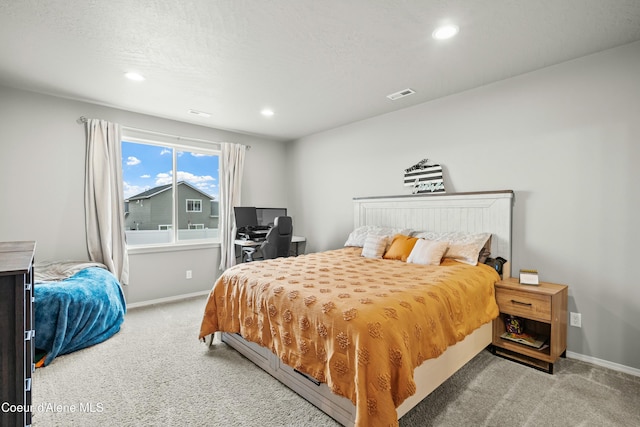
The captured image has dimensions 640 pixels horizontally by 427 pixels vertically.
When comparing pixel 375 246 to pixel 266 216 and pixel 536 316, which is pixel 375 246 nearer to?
pixel 536 316

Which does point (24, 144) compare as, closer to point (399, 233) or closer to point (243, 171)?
point (243, 171)

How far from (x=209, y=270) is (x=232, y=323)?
2.33 metres

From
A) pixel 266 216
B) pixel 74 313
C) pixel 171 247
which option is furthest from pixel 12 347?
pixel 266 216

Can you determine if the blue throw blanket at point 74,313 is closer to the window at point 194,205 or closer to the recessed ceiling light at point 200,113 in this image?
the window at point 194,205

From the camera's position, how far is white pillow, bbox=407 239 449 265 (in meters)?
2.81

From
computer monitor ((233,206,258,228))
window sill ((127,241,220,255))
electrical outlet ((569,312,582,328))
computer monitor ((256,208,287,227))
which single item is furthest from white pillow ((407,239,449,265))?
window sill ((127,241,220,255))

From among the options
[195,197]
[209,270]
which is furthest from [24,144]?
[209,270]

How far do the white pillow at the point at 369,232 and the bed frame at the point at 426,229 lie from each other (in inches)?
4.9

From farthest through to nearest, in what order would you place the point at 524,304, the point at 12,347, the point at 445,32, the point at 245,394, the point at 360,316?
1. the point at 524,304
2. the point at 445,32
3. the point at 245,394
4. the point at 360,316
5. the point at 12,347

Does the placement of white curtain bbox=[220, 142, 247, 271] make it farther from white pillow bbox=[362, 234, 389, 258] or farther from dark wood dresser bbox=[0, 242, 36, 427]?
dark wood dresser bbox=[0, 242, 36, 427]

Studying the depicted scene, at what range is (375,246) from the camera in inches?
131

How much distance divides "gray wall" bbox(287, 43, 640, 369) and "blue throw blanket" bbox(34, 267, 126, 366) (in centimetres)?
380

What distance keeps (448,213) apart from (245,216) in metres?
2.95

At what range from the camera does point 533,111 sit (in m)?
2.74
